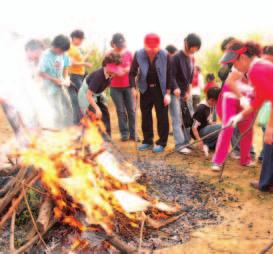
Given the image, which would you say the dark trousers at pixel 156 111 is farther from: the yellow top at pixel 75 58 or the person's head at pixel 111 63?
the yellow top at pixel 75 58

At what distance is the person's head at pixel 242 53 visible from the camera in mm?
4523

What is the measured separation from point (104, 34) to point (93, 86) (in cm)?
671

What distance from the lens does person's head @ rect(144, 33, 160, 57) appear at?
5969 millimetres

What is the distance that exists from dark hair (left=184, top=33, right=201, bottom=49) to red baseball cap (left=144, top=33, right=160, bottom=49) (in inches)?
18.8

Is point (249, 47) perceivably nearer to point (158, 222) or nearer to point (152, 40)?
point (152, 40)

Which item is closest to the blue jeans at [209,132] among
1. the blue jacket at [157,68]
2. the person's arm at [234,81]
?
the blue jacket at [157,68]

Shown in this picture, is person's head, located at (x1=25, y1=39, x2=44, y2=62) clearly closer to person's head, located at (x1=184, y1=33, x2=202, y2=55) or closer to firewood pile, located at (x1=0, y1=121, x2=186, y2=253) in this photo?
firewood pile, located at (x1=0, y1=121, x2=186, y2=253)

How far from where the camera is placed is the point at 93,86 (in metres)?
5.91

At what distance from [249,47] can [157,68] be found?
1.94 m

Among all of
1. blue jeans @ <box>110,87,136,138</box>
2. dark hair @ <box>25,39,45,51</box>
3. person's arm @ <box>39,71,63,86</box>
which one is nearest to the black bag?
blue jeans @ <box>110,87,136,138</box>

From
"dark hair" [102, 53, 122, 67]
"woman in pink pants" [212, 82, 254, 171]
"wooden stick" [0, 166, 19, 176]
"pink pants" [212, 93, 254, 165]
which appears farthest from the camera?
"dark hair" [102, 53, 122, 67]

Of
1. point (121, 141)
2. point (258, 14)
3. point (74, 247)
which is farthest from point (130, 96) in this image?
point (258, 14)

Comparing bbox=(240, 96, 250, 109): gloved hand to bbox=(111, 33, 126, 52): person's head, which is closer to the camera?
bbox=(240, 96, 250, 109): gloved hand

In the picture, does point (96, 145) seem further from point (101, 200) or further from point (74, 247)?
point (74, 247)
